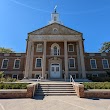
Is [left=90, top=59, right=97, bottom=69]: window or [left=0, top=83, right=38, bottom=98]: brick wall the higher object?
[left=90, top=59, right=97, bottom=69]: window

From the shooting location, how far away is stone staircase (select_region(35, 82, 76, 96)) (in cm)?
1054

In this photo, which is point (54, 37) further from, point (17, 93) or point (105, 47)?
point (105, 47)

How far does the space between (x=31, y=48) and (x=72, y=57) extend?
8.32m

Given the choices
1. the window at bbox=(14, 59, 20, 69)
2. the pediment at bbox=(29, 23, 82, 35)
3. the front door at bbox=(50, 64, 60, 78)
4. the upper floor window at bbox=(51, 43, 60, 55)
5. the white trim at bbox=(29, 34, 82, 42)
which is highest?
the pediment at bbox=(29, 23, 82, 35)

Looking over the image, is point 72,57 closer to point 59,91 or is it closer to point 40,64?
point 40,64

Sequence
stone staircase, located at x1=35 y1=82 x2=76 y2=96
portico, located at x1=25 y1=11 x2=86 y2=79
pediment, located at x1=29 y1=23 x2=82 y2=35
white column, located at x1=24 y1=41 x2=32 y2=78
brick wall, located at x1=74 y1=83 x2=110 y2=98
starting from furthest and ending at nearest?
pediment, located at x1=29 y1=23 x2=82 y2=35
portico, located at x1=25 y1=11 x2=86 y2=79
white column, located at x1=24 y1=41 x2=32 y2=78
stone staircase, located at x1=35 y1=82 x2=76 y2=96
brick wall, located at x1=74 y1=83 x2=110 y2=98

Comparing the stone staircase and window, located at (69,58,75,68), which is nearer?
the stone staircase

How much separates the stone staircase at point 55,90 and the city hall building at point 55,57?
960cm

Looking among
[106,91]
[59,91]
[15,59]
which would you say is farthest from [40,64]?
[106,91]

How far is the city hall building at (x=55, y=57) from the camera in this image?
879 inches

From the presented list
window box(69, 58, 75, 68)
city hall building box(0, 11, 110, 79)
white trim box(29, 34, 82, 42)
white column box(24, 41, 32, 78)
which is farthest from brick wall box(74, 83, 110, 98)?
white trim box(29, 34, 82, 42)

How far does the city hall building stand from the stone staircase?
31.5 ft

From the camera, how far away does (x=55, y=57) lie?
2303cm

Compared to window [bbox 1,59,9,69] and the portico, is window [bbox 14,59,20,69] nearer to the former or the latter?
window [bbox 1,59,9,69]
